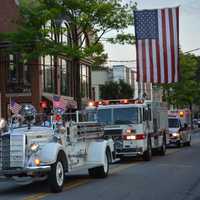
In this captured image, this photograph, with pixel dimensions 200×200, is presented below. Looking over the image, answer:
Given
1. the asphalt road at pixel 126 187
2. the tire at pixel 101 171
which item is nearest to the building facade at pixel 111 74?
the asphalt road at pixel 126 187

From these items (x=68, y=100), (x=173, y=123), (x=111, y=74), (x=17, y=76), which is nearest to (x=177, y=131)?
(x=173, y=123)

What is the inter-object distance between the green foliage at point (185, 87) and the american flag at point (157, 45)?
4431 cm

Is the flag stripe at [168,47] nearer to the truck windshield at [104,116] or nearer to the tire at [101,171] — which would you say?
the truck windshield at [104,116]

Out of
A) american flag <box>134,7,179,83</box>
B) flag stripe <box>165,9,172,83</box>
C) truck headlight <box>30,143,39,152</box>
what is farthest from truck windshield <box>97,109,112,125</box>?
truck headlight <box>30,143,39,152</box>

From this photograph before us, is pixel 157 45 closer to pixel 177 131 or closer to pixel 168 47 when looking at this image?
pixel 168 47

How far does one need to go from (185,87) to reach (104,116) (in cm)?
5390

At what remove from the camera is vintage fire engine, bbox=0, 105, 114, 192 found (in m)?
13.6

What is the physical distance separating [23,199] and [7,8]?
3515 centimetres

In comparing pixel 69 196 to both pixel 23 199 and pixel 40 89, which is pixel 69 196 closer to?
pixel 23 199

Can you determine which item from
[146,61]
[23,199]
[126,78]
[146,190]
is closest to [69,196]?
[23,199]

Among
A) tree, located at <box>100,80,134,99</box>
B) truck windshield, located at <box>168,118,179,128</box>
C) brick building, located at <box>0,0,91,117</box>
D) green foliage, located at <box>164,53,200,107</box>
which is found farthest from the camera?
green foliage, located at <box>164,53,200,107</box>

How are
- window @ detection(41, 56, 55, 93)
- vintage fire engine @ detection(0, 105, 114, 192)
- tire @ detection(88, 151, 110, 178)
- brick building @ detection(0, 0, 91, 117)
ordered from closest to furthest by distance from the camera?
vintage fire engine @ detection(0, 105, 114, 192) → tire @ detection(88, 151, 110, 178) → brick building @ detection(0, 0, 91, 117) → window @ detection(41, 56, 55, 93)

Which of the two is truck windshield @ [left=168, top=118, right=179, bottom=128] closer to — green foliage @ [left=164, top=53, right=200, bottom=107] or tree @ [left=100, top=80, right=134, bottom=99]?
tree @ [left=100, top=80, right=134, bottom=99]

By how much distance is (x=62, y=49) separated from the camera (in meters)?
36.7
